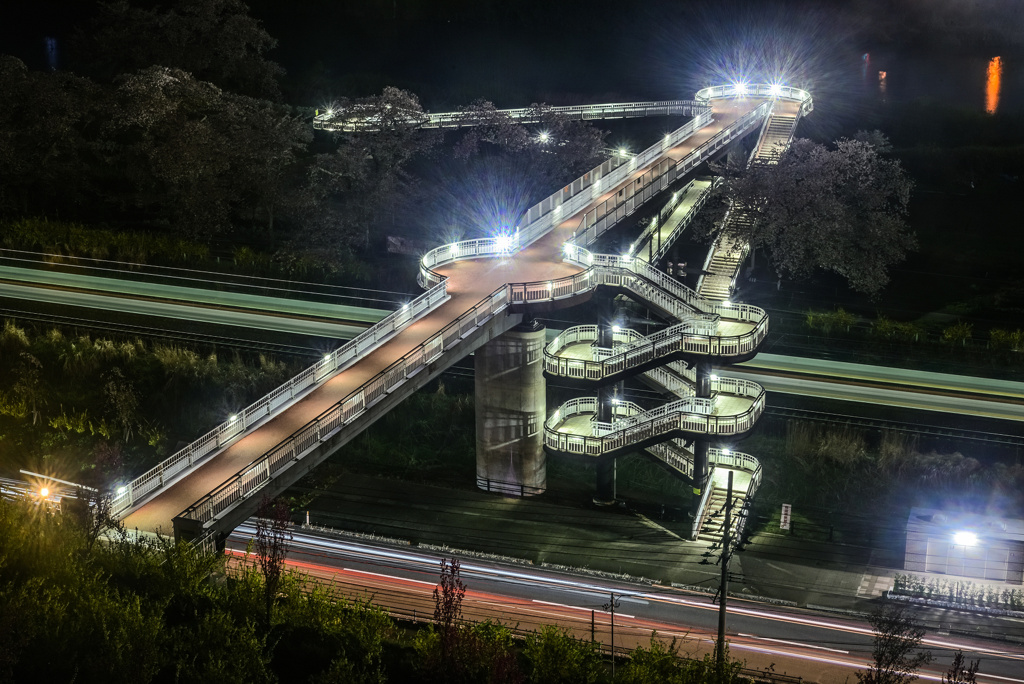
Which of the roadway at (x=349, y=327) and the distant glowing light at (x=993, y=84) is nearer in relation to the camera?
the roadway at (x=349, y=327)

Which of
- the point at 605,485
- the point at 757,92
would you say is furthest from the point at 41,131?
the point at 757,92

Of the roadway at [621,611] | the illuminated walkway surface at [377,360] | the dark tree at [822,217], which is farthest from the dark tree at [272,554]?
the dark tree at [822,217]

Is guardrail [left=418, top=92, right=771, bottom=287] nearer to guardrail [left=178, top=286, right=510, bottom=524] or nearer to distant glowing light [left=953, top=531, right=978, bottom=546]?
guardrail [left=178, top=286, right=510, bottom=524]

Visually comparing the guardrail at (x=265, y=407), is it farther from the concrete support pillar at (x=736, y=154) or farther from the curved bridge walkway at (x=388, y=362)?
the concrete support pillar at (x=736, y=154)

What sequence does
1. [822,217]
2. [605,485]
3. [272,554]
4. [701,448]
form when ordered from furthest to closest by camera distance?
[822,217] < [605,485] < [701,448] < [272,554]

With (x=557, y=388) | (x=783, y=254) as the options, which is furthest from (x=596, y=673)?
(x=783, y=254)

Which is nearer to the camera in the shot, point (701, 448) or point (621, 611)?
point (621, 611)

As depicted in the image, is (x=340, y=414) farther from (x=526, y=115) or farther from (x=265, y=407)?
(x=526, y=115)
